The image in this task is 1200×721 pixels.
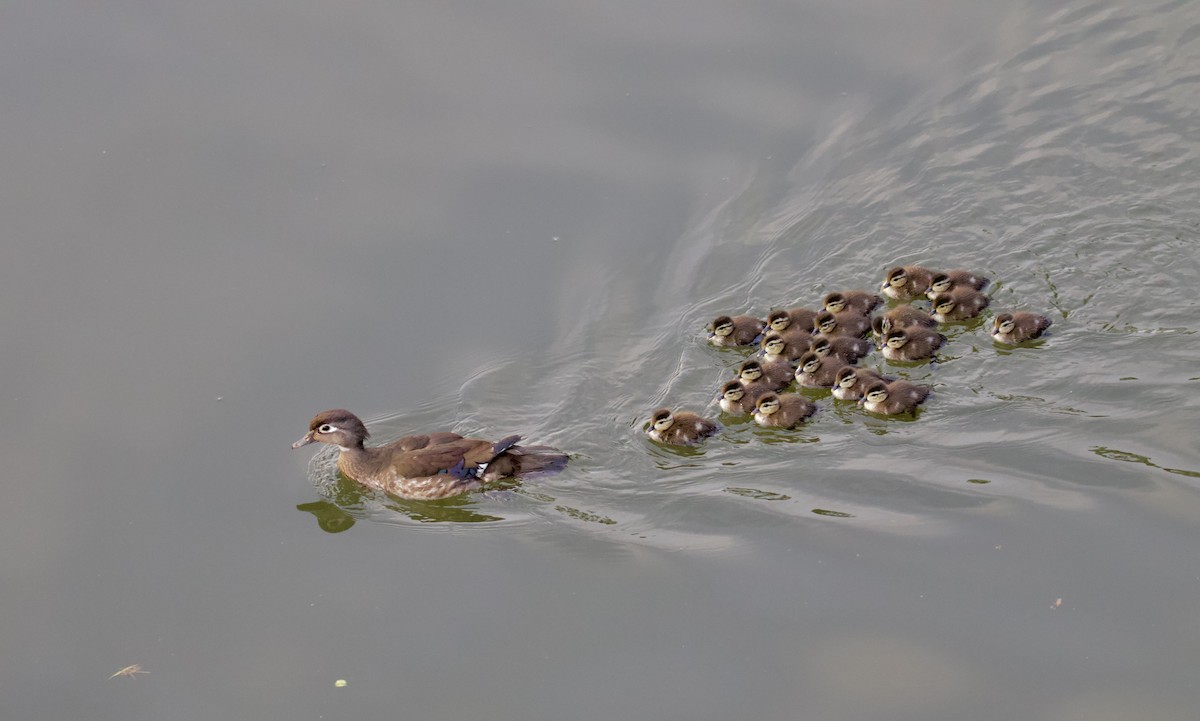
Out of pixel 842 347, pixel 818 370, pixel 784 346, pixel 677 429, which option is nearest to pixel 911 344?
pixel 842 347

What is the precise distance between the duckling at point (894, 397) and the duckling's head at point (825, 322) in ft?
2.14

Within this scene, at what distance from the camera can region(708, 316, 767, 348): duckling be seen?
23.0 ft

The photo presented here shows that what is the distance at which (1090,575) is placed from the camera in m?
5.15

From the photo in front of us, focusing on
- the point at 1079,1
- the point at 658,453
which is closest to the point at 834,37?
the point at 1079,1

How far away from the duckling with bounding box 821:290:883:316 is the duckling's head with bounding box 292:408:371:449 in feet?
8.68

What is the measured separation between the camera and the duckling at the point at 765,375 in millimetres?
6750

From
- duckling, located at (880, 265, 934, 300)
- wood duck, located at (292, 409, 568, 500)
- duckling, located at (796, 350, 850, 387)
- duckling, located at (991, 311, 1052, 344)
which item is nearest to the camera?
wood duck, located at (292, 409, 568, 500)

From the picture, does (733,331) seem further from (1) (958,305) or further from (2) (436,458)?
(2) (436,458)

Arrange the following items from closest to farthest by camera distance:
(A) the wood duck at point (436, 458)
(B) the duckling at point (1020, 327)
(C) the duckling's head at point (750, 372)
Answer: (A) the wood duck at point (436, 458) → (B) the duckling at point (1020, 327) → (C) the duckling's head at point (750, 372)

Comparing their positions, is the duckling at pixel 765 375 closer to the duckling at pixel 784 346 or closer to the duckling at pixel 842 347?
the duckling at pixel 784 346

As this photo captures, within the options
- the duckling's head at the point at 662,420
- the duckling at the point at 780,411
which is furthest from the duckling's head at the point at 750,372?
the duckling's head at the point at 662,420

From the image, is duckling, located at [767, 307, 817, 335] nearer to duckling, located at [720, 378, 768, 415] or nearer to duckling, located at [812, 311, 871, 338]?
duckling, located at [812, 311, 871, 338]

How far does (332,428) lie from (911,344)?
9.70 feet

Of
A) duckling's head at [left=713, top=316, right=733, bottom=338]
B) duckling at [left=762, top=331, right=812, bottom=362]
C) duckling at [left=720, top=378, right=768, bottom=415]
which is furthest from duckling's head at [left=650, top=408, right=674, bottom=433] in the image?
duckling at [left=762, top=331, right=812, bottom=362]
